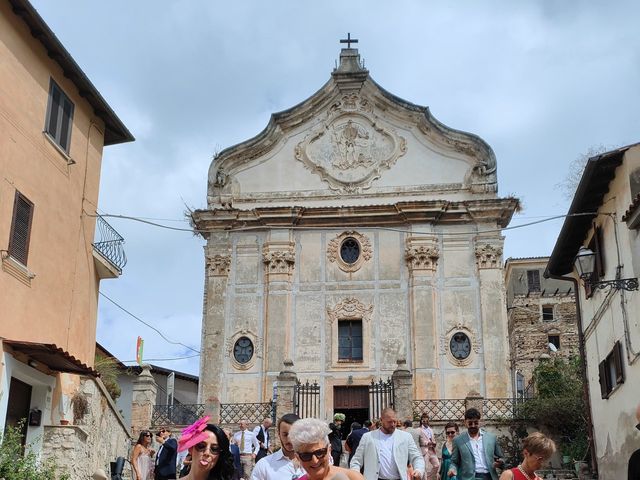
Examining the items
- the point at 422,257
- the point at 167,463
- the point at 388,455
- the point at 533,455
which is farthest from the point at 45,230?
the point at 422,257

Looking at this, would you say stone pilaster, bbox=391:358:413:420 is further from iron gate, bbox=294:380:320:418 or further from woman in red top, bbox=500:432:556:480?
woman in red top, bbox=500:432:556:480

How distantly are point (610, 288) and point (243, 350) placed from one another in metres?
15.5

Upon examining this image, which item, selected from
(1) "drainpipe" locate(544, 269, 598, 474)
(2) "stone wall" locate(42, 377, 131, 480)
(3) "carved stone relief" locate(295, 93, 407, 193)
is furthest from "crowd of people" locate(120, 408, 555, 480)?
(3) "carved stone relief" locate(295, 93, 407, 193)

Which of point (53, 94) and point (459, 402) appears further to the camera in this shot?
point (459, 402)

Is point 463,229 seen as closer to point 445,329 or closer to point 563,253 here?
point 445,329

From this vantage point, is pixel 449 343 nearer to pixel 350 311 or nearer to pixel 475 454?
pixel 350 311

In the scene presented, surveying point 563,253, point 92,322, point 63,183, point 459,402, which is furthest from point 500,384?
point 63,183

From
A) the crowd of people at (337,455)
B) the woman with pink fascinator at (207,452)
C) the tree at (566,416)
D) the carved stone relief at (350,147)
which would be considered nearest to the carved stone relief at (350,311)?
the carved stone relief at (350,147)

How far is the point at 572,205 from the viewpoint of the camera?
19.2 meters

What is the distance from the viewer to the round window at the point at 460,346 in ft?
99.2

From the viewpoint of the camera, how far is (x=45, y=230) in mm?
18328

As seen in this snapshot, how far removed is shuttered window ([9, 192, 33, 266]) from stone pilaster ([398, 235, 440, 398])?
1596cm

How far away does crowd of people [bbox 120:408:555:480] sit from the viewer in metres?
5.54

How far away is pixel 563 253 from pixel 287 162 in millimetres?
14051
